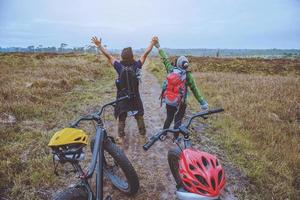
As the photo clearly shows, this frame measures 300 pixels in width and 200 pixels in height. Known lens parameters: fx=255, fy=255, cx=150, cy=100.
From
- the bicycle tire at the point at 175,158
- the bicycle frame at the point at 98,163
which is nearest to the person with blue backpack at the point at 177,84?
the bicycle tire at the point at 175,158

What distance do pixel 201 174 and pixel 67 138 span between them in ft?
4.47

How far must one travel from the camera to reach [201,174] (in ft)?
7.18

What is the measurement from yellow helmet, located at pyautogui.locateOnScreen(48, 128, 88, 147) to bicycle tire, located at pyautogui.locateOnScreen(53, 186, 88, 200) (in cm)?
50

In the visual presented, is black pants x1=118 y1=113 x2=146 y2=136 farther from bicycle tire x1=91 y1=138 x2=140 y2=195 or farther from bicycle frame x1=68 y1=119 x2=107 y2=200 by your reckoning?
bicycle frame x1=68 y1=119 x2=107 y2=200

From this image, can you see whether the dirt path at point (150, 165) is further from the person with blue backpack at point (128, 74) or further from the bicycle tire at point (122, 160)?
the person with blue backpack at point (128, 74)

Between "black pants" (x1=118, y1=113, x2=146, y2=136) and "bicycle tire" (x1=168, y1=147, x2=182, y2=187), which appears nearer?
"bicycle tire" (x1=168, y1=147, x2=182, y2=187)

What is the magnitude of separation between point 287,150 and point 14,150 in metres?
6.03

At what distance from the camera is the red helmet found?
2.16m

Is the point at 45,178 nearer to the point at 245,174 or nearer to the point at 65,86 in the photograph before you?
the point at 245,174

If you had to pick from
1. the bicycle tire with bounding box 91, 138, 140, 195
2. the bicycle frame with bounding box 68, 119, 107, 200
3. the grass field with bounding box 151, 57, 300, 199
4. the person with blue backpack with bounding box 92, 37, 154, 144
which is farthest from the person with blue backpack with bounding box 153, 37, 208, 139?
the bicycle frame with bounding box 68, 119, 107, 200

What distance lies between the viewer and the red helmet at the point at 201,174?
216 cm

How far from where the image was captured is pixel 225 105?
1002cm

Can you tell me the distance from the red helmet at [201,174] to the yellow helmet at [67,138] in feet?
3.61

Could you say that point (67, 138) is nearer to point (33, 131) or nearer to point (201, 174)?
point (201, 174)
